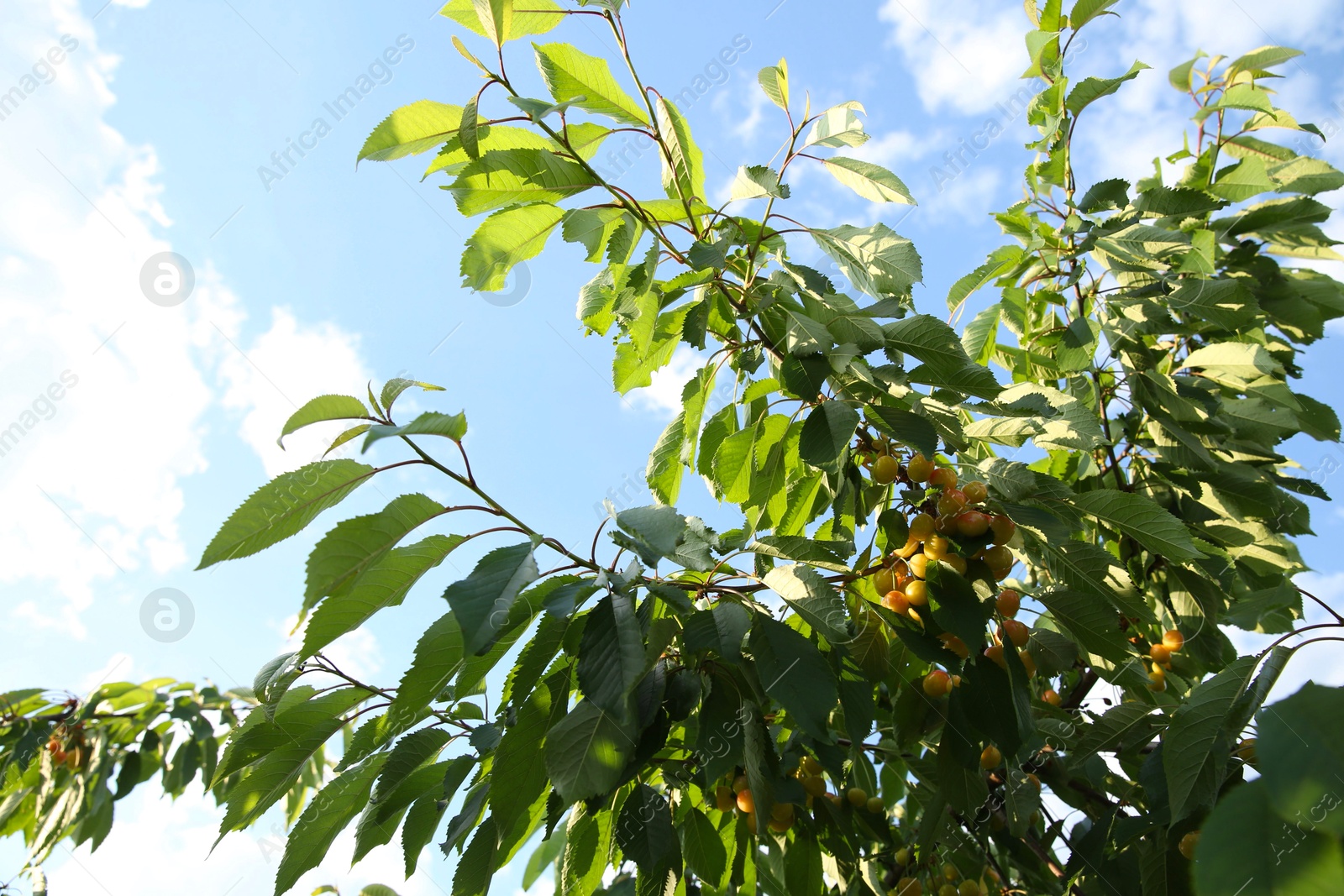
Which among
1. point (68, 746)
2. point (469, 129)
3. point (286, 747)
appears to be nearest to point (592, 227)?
point (469, 129)

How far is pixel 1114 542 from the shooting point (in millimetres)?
2244

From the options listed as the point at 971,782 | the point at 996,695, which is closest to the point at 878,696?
the point at 971,782

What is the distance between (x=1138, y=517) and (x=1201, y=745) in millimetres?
369

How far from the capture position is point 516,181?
4.35 ft

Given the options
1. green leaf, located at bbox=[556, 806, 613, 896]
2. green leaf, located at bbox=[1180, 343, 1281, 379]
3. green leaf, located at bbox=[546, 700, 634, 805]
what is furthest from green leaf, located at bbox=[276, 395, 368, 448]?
green leaf, located at bbox=[1180, 343, 1281, 379]

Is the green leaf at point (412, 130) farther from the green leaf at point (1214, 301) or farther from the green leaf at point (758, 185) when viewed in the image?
the green leaf at point (1214, 301)

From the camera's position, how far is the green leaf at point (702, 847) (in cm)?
139

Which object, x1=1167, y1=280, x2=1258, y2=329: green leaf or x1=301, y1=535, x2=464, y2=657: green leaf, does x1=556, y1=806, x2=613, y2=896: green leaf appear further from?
x1=1167, y1=280, x2=1258, y2=329: green leaf

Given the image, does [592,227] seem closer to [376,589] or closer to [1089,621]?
[376,589]

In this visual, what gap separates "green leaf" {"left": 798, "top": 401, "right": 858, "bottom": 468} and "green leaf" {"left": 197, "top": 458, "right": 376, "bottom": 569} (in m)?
0.64

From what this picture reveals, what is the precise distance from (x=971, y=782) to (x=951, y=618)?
1.27 feet

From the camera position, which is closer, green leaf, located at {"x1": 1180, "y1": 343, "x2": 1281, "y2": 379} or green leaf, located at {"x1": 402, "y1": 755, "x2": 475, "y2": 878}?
green leaf, located at {"x1": 402, "y1": 755, "x2": 475, "y2": 878}

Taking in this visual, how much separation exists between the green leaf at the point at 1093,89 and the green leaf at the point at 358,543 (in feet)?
6.04

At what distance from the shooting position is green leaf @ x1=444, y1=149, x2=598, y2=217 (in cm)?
127
